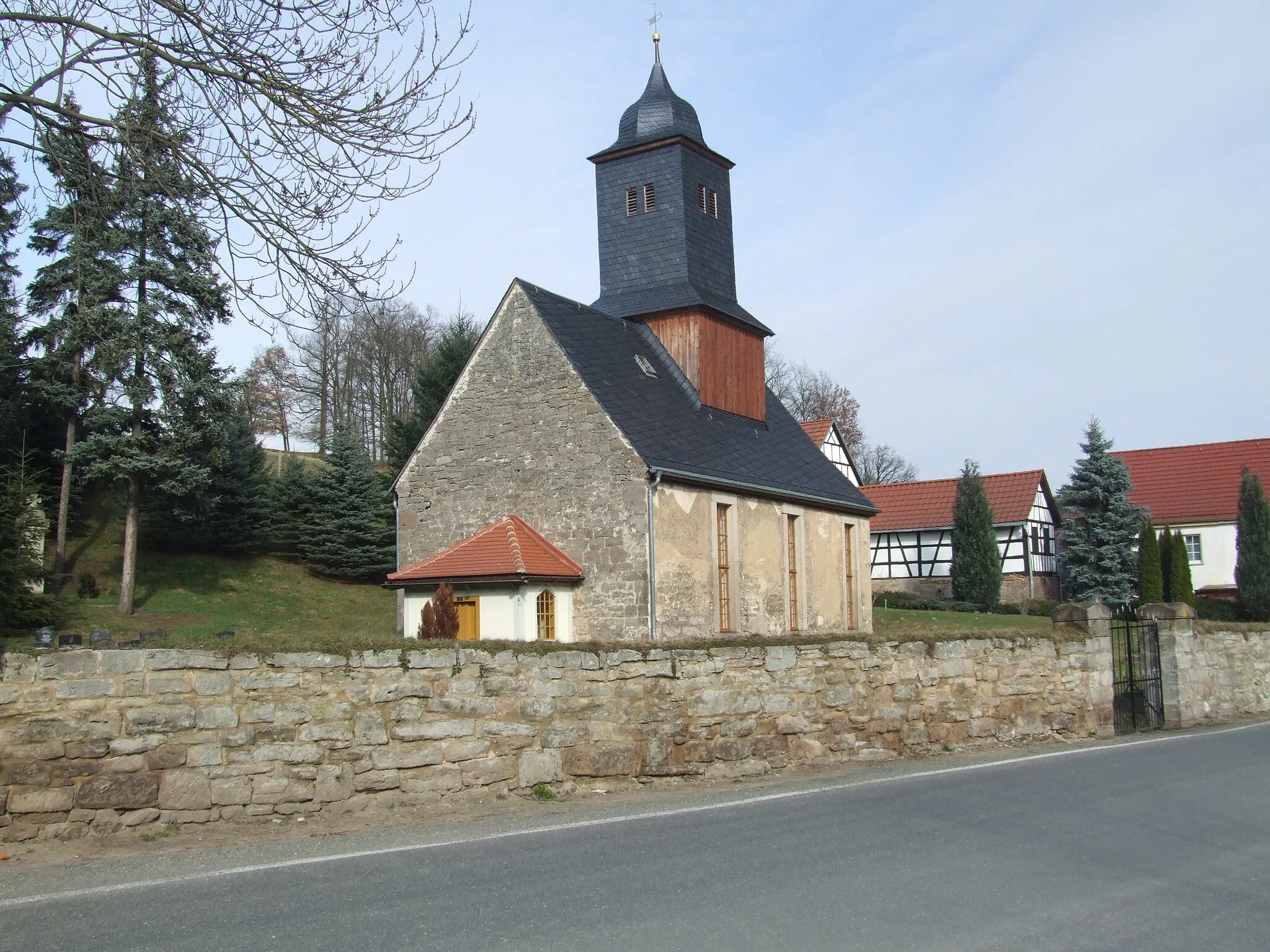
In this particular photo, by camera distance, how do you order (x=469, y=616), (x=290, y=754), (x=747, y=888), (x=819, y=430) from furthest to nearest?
(x=819, y=430) → (x=469, y=616) → (x=290, y=754) → (x=747, y=888)

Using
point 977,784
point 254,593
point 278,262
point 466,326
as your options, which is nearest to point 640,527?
point 977,784

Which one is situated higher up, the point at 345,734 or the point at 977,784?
the point at 345,734

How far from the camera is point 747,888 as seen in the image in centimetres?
629

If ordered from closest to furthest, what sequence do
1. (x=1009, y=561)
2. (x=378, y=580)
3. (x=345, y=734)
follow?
(x=345, y=734) < (x=378, y=580) < (x=1009, y=561)

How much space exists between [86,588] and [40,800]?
22.7 meters

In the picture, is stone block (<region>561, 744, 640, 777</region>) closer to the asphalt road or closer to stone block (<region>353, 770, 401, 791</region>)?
the asphalt road

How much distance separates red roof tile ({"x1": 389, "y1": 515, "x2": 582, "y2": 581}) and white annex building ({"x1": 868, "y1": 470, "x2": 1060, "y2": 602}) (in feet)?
82.0

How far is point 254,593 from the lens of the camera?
30.5m

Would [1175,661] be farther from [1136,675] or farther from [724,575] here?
[724,575]

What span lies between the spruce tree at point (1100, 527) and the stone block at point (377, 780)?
36.0 metres

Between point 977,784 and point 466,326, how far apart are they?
3137 centimetres

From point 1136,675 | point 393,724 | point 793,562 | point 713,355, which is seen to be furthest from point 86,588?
point 1136,675

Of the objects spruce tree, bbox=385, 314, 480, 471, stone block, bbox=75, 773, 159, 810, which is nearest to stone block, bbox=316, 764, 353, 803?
stone block, bbox=75, 773, 159, 810

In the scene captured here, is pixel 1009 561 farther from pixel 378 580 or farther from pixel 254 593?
pixel 254 593
